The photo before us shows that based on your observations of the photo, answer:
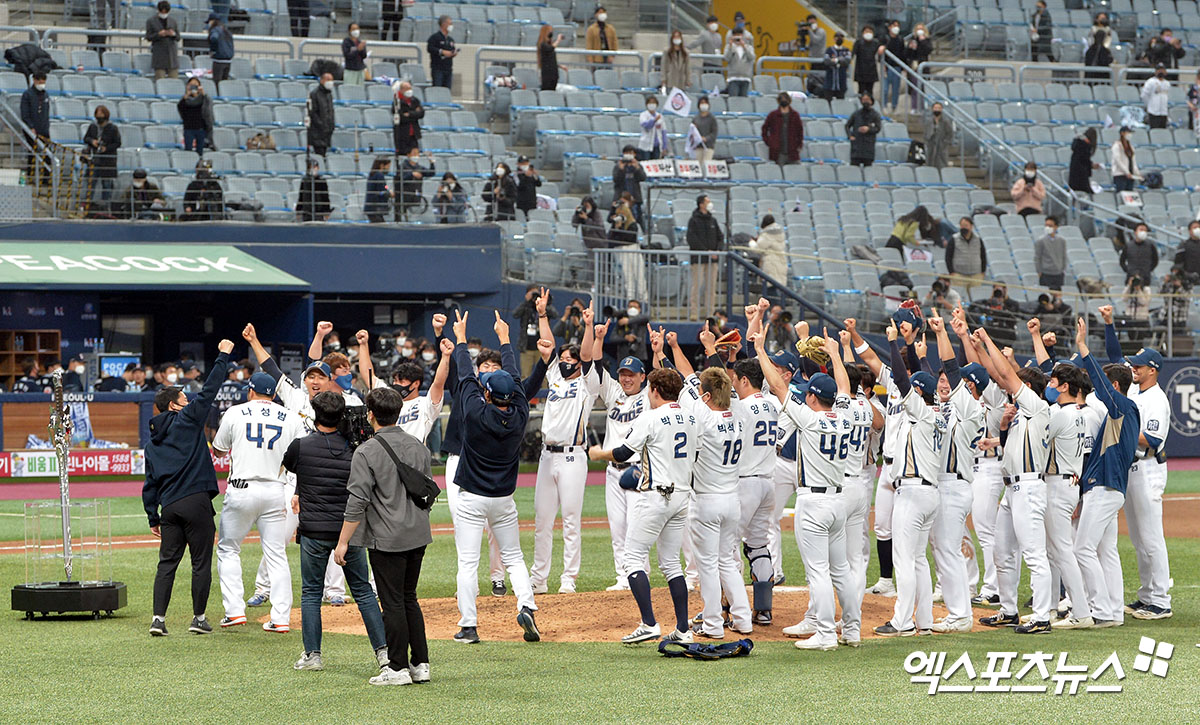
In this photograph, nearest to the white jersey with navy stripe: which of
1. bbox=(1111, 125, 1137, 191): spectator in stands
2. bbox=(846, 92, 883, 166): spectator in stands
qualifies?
bbox=(846, 92, 883, 166): spectator in stands

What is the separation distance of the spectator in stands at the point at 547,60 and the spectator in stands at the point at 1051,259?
33.9 ft

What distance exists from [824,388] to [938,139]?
21.5m

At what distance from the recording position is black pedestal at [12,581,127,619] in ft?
37.9

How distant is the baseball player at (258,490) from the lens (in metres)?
10.9

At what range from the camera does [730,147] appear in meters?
29.9

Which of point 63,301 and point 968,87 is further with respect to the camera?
point 968,87

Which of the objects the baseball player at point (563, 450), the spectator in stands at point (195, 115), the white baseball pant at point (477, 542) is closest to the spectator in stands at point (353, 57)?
the spectator in stands at point (195, 115)

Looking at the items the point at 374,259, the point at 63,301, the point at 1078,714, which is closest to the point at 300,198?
the point at 374,259

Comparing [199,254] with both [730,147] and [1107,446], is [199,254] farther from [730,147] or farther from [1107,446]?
[1107,446]

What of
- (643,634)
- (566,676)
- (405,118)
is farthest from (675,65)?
(566,676)

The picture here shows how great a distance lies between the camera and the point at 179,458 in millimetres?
10797

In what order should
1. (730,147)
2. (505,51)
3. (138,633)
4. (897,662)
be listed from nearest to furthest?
(897,662) → (138,633) → (730,147) → (505,51)

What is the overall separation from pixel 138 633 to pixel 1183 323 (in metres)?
19.6

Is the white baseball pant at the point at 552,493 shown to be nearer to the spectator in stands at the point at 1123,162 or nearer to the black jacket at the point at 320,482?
the black jacket at the point at 320,482
